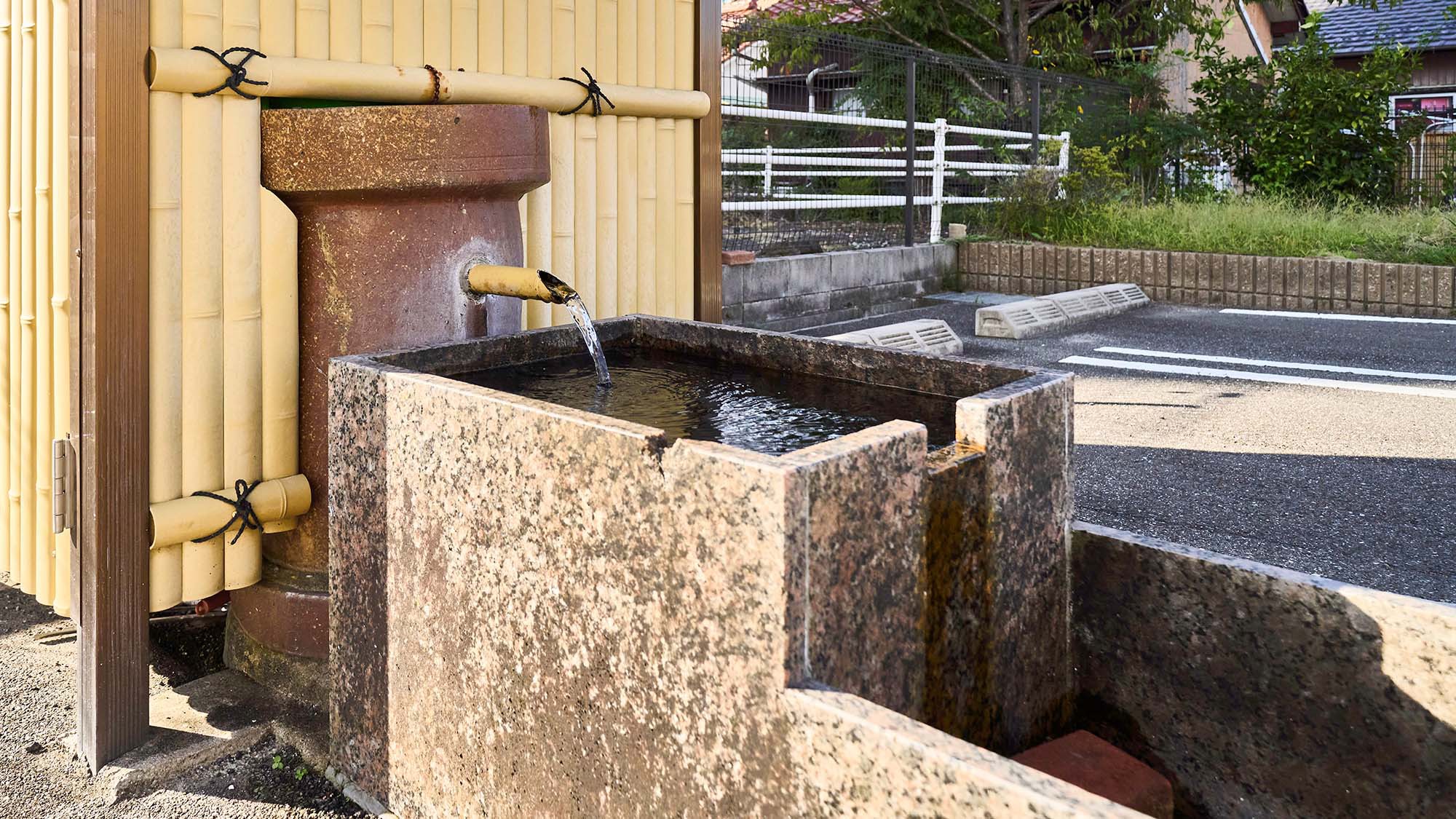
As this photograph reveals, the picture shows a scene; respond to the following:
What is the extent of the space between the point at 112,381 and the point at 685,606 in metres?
1.37

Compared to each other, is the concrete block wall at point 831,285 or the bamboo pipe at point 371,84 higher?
the bamboo pipe at point 371,84

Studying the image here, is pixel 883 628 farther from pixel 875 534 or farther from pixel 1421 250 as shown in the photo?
pixel 1421 250

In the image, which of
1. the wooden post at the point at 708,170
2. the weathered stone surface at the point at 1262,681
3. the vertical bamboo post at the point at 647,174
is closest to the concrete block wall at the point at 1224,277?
the wooden post at the point at 708,170

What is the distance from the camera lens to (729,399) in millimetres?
2688

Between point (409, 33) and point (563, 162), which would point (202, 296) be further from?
point (563, 162)

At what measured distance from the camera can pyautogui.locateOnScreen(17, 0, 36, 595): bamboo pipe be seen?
2.65 meters

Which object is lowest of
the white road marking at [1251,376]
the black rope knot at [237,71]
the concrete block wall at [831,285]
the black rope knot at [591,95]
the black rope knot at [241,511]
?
the black rope knot at [241,511]

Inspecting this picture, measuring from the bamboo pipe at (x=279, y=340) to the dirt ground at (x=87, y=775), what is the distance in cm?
53

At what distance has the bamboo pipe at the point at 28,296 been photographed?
265 cm

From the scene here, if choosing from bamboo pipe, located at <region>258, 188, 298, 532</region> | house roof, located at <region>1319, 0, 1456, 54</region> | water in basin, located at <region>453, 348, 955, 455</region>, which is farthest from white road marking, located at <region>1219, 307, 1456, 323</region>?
house roof, located at <region>1319, 0, 1456, 54</region>

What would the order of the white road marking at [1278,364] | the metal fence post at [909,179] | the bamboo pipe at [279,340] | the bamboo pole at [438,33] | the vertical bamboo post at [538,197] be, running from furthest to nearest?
the metal fence post at [909,179] → the white road marking at [1278,364] → the vertical bamboo post at [538,197] → the bamboo pole at [438,33] → the bamboo pipe at [279,340]

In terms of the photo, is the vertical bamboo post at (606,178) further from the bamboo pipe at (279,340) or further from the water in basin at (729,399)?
the bamboo pipe at (279,340)

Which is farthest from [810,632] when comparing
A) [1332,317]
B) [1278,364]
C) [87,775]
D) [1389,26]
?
[1389,26]

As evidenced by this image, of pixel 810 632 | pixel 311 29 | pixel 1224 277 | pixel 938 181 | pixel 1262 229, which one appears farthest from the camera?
pixel 938 181
